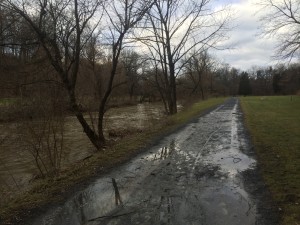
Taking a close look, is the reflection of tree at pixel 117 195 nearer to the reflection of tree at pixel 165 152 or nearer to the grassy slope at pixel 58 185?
the grassy slope at pixel 58 185

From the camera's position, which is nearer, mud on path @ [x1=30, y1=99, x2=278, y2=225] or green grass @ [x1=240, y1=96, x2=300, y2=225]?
Result: mud on path @ [x1=30, y1=99, x2=278, y2=225]

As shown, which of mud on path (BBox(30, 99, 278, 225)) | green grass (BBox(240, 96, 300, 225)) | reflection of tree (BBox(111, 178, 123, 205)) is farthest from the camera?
reflection of tree (BBox(111, 178, 123, 205))

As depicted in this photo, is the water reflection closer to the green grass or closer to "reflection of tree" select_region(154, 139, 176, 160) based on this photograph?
"reflection of tree" select_region(154, 139, 176, 160)

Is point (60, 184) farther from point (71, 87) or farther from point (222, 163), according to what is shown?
point (71, 87)

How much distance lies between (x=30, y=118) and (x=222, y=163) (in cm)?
534

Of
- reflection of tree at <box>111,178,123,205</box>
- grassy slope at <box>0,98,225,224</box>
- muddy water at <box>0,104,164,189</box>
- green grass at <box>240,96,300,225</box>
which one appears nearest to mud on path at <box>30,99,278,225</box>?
reflection of tree at <box>111,178,123,205</box>

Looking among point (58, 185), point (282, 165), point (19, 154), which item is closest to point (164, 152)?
point (282, 165)

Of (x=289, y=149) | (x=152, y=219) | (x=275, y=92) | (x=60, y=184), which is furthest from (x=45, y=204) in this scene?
(x=275, y=92)

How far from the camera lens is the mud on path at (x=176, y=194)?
555cm

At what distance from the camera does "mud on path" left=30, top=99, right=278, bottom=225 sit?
18.2 feet

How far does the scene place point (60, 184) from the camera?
306 inches

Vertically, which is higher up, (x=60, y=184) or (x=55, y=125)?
(x=55, y=125)

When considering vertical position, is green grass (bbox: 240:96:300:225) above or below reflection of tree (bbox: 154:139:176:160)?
below

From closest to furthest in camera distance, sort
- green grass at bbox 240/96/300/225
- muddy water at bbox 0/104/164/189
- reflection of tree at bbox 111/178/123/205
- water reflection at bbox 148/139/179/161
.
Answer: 1. green grass at bbox 240/96/300/225
2. reflection of tree at bbox 111/178/123/205
3. water reflection at bbox 148/139/179/161
4. muddy water at bbox 0/104/164/189
